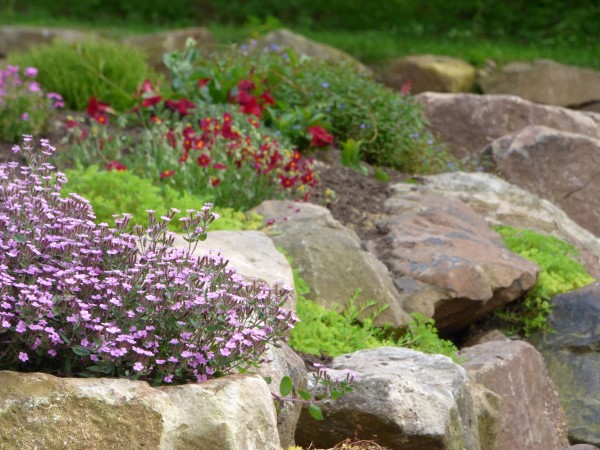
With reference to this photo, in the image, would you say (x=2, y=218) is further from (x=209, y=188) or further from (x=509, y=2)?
(x=509, y=2)

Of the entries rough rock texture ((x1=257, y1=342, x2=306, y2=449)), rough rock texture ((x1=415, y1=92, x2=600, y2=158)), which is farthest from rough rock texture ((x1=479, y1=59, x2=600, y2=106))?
rough rock texture ((x1=257, y1=342, x2=306, y2=449))

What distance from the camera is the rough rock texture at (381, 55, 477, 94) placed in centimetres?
1462

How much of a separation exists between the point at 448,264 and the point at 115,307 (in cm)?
355

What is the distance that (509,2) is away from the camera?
62.0ft

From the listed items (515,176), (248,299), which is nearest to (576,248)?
(515,176)

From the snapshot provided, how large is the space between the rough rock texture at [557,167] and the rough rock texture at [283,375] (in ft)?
19.2

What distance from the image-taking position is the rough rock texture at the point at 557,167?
9.45 metres

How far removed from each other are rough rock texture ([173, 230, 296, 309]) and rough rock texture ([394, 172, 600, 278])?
3131 mm

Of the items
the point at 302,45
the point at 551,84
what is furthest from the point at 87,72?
the point at 551,84

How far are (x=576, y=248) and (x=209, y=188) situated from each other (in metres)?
3.09

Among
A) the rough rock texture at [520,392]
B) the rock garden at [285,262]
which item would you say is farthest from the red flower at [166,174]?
the rough rock texture at [520,392]

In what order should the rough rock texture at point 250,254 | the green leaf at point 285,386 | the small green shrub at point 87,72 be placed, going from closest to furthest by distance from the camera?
the green leaf at point 285,386, the rough rock texture at point 250,254, the small green shrub at point 87,72

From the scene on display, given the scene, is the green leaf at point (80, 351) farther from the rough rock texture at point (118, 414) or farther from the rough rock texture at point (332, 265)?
the rough rock texture at point (332, 265)

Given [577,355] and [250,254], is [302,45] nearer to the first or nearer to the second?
[577,355]
